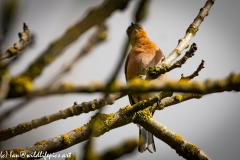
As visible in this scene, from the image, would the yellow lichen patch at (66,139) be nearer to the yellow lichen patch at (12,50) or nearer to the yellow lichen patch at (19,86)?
the yellow lichen patch at (12,50)

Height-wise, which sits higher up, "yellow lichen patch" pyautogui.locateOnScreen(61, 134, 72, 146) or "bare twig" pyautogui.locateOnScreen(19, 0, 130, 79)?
"yellow lichen patch" pyautogui.locateOnScreen(61, 134, 72, 146)

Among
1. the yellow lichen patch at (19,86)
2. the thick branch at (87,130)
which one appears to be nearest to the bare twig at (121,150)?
the yellow lichen patch at (19,86)

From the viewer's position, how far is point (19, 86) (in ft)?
4.41

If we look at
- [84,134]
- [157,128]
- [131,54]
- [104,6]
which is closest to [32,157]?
[84,134]

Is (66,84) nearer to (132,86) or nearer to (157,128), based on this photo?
(132,86)

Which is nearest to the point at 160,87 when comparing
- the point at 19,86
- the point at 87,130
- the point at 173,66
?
the point at 19,86

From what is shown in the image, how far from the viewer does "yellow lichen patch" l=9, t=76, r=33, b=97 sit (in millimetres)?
1327

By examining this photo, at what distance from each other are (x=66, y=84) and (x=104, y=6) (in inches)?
13.5

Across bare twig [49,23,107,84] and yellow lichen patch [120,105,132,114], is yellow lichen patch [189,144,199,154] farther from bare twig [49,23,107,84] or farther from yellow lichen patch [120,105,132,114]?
bare twig [49,23,107,84]

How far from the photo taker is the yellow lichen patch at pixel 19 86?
1.33 m

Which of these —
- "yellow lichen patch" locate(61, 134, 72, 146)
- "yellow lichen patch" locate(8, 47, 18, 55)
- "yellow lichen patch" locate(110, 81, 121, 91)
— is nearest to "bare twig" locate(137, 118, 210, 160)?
"yellow lichen patch" locate(61, 134, 72, 146)

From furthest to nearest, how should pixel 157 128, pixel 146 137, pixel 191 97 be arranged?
pixel 146 137, pixel 191 97, pixel 157 128

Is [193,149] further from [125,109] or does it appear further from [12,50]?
[12,50]

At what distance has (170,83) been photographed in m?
1.49
